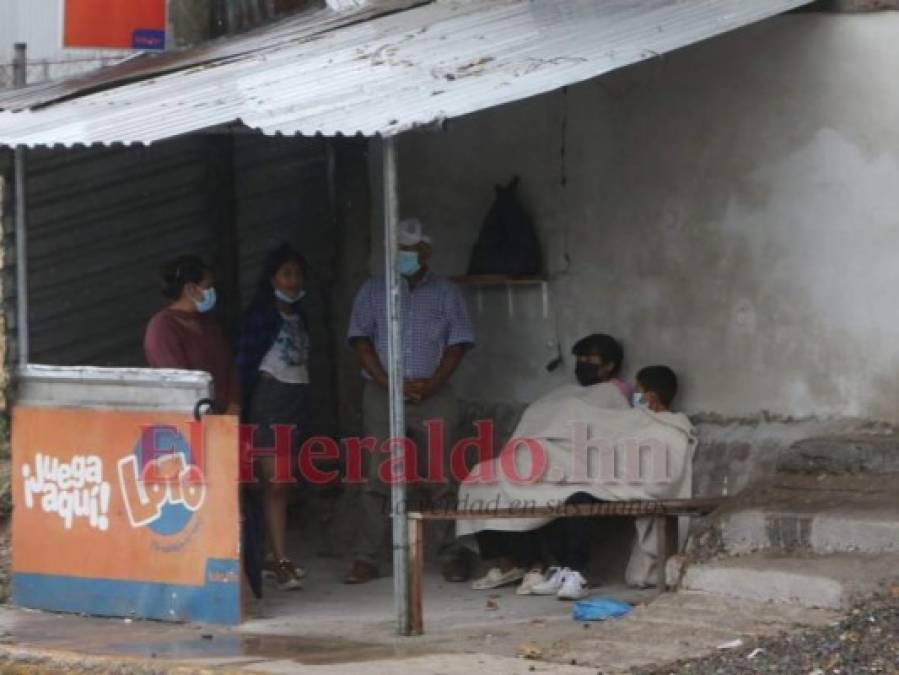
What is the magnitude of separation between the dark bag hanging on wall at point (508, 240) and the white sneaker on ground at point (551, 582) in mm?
1615

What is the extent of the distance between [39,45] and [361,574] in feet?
12.4

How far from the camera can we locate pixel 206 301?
9625mm

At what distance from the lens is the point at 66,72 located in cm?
1172

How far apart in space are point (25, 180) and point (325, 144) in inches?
89.6

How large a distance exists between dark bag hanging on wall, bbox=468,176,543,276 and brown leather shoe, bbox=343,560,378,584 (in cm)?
162

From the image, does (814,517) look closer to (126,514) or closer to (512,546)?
(512,546)

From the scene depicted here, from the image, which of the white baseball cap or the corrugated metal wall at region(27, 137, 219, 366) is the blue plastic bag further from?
the corrugated metal wall at region(27, 137, 219, 366)

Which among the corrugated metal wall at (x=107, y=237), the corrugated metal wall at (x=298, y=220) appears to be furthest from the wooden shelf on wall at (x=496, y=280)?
the corrugated metal wall at (x=107, y=237)

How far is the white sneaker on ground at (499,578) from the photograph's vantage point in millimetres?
9844

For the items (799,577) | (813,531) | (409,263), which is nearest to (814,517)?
(813,531)

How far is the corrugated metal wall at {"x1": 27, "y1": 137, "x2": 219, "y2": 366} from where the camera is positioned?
10.0 m

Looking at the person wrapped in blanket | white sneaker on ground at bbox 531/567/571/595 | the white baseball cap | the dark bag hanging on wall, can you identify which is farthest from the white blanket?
the white baseball cap

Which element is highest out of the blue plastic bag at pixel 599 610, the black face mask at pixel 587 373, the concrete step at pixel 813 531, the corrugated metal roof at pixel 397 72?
the corrugated metal roof at pixel 397 72

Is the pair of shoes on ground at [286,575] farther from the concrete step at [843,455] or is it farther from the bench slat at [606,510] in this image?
the concrete step at [843,455]
